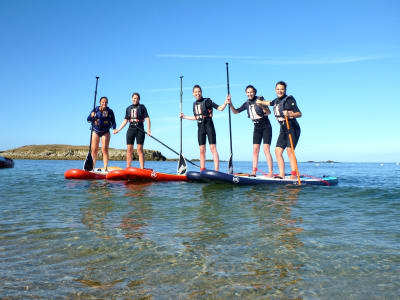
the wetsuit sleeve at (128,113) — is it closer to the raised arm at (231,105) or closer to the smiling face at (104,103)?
the smiling face at (104,103)

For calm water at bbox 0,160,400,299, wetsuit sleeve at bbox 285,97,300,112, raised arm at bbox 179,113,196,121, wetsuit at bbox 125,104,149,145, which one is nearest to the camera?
calm water at bbox 0,160,400,299

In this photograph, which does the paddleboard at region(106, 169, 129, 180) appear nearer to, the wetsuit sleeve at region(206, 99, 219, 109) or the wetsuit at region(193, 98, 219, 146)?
the wetsuit at region(193, 98, 219, 146)

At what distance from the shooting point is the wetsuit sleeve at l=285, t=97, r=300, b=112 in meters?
10.5

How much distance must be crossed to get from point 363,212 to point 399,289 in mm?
3952

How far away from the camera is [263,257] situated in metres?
3.49

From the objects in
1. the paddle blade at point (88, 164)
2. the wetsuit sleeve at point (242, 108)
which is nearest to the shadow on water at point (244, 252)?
the wetsuit sleeve at point (242, 108)

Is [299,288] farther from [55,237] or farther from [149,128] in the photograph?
[149,128]

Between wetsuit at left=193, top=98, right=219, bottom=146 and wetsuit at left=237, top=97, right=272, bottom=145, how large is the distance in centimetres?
121

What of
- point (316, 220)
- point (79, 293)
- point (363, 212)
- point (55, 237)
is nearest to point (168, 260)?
point (79, 293)

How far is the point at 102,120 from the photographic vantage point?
12930mm

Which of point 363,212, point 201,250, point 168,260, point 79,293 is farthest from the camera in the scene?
point 363,212

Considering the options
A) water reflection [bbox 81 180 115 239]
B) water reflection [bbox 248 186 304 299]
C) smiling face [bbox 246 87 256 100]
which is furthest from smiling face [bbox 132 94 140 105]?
water reflection [bbox 248 186 304 299]

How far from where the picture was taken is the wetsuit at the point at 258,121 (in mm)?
11430

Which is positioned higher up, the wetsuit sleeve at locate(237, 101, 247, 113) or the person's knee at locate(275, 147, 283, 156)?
the wetsuit sleeve at locate(237, 101, 247, 113)
